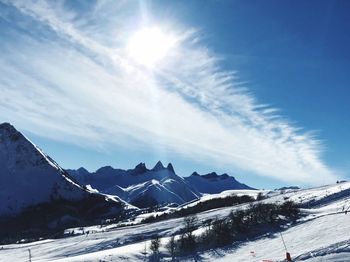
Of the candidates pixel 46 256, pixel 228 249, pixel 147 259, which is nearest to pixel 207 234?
pixel 228 249

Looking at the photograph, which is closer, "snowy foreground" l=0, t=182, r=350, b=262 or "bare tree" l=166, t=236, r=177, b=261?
"snowy foreground" l=0, t=182, r=350, b=262

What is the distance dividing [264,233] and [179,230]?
38.7m

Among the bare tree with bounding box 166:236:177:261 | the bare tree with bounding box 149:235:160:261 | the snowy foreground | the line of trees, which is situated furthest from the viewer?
the line of trees

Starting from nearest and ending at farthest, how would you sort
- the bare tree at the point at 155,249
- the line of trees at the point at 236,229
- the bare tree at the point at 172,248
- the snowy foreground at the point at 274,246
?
1. the snowy foreground at the point at 274,246
2. the bare tree at the point at 155,249
3. the bare tree at the point at 172,248
4. the line of trees at the point at 236,229

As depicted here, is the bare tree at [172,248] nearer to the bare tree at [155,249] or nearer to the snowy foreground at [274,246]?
the snowy foreground at [274,246]

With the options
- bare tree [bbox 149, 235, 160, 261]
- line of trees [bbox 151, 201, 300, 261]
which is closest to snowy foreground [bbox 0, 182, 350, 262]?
bare tree [bbox 149, 235, 160, 261]

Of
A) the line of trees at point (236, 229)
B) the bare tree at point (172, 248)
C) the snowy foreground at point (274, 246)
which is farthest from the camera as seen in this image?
the line of trees at point (236, 229)

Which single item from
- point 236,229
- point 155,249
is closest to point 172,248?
point 155,249

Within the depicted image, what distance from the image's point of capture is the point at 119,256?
87438 millimetres

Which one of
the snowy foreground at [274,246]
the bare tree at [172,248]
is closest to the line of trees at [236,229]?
the bare tree at [172,248]

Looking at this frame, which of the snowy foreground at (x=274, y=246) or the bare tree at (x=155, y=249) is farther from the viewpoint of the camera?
the bare tree at (x=155, y=249)

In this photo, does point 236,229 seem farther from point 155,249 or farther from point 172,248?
point 155,249

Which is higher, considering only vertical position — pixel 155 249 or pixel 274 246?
pixel 155 249

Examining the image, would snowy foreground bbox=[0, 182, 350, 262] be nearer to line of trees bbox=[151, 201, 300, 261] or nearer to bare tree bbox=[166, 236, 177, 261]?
bare tree bbox=[166, 236, 177, 261]
